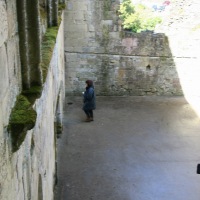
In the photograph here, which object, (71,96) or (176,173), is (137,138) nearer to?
(176,173)

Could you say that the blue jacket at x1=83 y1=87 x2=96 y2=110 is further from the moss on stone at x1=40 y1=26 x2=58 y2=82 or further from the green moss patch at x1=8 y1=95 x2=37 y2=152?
the green moss patch at x1=8 y1=95 x2=37 y2=152

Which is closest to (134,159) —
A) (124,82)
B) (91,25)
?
(124,82)

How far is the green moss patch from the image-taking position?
7.00ft

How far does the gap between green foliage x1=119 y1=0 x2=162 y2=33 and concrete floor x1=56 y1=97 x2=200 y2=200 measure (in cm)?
479

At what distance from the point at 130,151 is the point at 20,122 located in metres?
6.12

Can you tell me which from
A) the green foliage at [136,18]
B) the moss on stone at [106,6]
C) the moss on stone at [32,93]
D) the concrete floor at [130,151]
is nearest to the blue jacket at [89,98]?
the concrete floor at [130,151]

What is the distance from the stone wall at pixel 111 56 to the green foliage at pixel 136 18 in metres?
3.25

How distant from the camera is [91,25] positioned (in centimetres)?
1051

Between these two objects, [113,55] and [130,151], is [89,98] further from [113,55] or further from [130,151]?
[113,55]

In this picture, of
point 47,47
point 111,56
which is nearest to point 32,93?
point 47,47

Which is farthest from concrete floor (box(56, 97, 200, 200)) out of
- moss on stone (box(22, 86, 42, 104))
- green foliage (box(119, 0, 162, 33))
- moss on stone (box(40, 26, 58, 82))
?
green foliage (box(119, 0, 162, 33))

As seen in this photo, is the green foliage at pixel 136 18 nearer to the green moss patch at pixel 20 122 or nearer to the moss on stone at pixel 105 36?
the moss on stone at pixel 105 36

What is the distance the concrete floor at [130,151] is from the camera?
21.6ft

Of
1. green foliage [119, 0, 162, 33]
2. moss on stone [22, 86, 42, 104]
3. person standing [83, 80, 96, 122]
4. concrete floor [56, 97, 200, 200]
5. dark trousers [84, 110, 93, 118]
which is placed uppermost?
moss on stone [22, 86, 42, 104]
